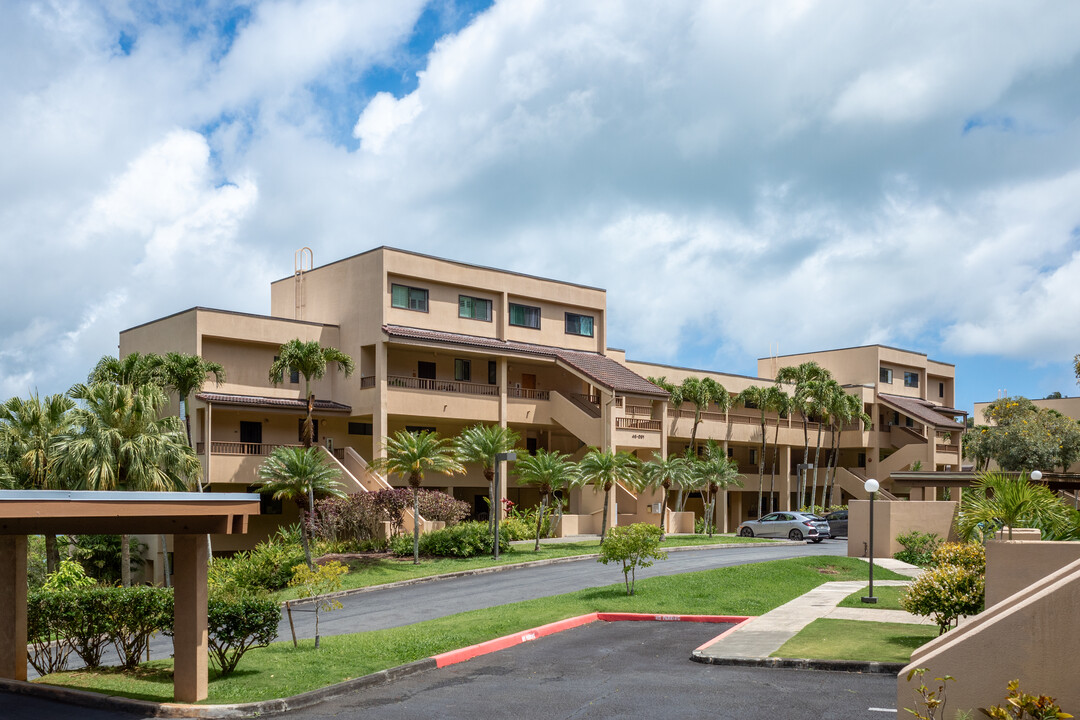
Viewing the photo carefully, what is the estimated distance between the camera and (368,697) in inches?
542

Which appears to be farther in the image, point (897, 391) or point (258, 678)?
point (897, 391)

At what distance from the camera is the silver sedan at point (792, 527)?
43156 millimetres

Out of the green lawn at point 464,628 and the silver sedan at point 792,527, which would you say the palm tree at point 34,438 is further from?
the silver sedan at point 792,527

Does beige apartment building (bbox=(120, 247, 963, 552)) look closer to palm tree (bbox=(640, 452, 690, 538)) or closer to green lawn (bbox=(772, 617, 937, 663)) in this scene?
palm tree (bbox=(640, 452, 690, 538))

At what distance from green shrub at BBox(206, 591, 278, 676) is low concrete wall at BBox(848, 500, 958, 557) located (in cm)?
2118

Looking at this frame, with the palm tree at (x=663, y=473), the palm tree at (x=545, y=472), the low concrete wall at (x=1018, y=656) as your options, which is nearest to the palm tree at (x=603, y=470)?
the palm tree at (x=545, y=472)

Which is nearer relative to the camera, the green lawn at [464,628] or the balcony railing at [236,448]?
the green lawn at [464,628]

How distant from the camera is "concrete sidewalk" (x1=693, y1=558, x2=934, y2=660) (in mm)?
16125

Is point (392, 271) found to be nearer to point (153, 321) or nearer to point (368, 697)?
point (153, 321)

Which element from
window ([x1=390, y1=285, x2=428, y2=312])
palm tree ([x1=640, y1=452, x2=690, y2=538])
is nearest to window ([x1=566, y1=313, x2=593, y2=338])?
palm tree ([x1=640, y1=452, x2=690, y2=538])

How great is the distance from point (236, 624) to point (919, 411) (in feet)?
190

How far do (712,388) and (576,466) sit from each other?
55.1 ft

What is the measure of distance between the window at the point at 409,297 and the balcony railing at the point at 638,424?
1002 centimetres

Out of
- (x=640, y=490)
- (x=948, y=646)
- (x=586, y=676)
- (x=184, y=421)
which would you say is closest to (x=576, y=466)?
(x=640, y=490)
